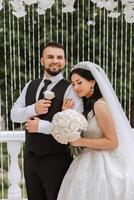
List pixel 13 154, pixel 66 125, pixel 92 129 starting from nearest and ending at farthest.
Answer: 1. pixel 66 125
2. pixel 92 129
3. pixel 13 154

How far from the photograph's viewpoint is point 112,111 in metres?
2.51

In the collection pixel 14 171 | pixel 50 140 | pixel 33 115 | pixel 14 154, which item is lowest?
pixel 14 171

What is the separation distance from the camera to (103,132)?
97.0 inches

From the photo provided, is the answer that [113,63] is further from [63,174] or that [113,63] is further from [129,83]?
[63,174]

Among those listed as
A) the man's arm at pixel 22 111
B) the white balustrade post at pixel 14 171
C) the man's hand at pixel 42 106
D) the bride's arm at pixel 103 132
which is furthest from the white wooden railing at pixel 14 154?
the bride's arm at pixel 103 132

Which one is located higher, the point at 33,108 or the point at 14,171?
the point at 33,108

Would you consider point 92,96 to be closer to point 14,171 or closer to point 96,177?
point 96,177

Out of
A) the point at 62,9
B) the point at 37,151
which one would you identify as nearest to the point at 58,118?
the point at 37,151

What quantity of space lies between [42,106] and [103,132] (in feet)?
1.00

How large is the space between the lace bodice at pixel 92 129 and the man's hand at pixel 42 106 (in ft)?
0.67

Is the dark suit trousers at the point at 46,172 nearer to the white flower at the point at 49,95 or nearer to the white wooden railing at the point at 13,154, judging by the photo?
the white flower at the point at 49,95

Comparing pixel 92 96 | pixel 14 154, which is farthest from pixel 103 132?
pixel 14 154

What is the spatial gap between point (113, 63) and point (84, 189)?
1259 millimetres

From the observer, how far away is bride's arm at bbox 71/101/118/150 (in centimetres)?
244
